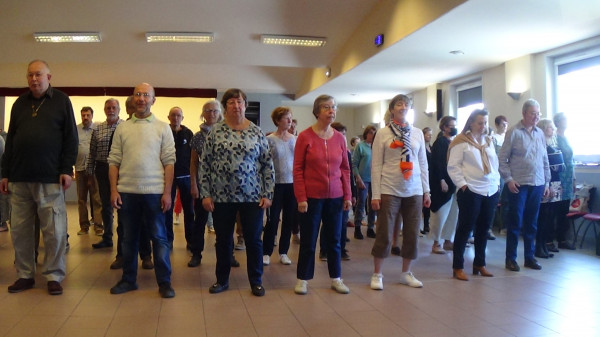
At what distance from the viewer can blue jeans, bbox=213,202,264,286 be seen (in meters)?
3.61

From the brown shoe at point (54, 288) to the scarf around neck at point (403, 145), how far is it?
269cm

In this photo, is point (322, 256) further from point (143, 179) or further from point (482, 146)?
point (143, 179)

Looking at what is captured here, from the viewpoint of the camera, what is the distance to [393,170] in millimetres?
3836

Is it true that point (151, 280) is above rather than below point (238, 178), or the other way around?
below

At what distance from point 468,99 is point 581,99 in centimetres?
285

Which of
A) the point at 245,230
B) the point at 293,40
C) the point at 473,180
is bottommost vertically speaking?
the point at 245,230

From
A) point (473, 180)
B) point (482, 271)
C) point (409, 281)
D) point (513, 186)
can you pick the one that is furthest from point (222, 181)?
point (513, 186)

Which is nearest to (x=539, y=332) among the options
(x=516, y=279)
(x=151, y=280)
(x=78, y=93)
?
(x=516, y=279)

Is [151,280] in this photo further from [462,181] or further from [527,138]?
[527,138]

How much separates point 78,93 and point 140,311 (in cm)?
1055

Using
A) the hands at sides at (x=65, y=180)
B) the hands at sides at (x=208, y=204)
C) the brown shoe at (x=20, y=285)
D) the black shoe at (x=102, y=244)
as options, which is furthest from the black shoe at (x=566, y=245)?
the brown shoe at (x=20, y=285)

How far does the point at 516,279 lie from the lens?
4.27 m

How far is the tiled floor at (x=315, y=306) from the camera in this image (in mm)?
2982

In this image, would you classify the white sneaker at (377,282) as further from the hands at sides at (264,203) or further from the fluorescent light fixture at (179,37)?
the fluorescent light fixture at (179,37)
